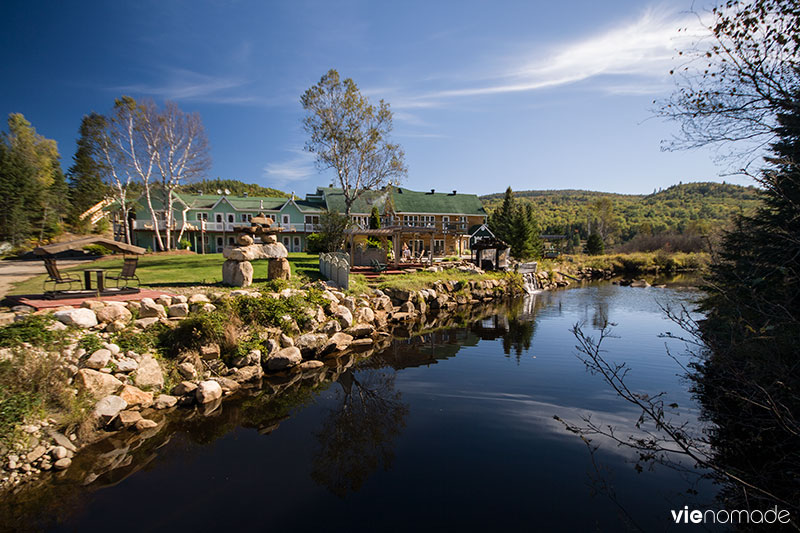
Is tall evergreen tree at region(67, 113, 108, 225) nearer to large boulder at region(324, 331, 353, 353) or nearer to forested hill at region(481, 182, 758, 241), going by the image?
large boulder at region(324, 331, 353, 353)

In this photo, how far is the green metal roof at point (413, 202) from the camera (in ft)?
140

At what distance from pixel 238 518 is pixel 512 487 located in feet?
12.3

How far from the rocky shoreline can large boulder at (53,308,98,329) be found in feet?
0.06

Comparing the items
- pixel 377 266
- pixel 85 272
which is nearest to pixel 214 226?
pixel 377 266

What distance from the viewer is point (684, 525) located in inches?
186

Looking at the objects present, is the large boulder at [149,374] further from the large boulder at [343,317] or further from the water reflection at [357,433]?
the large boulder at [343,317]

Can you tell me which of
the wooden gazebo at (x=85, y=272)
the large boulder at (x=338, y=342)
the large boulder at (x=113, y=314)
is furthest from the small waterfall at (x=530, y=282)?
the large boulder at (x=113, y=314)

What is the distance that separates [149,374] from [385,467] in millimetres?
5459

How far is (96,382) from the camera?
694 cm

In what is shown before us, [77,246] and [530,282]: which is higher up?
[77,246]

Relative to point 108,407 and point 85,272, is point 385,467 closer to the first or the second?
point 108,407

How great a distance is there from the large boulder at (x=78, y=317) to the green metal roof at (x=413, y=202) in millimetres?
34366

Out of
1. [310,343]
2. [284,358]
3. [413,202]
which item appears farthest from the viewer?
[413,202]

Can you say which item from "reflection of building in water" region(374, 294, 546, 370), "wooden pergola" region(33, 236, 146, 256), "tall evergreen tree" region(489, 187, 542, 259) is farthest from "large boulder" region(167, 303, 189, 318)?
"tall evergreen tree" region(489, 187, 542, 259)
